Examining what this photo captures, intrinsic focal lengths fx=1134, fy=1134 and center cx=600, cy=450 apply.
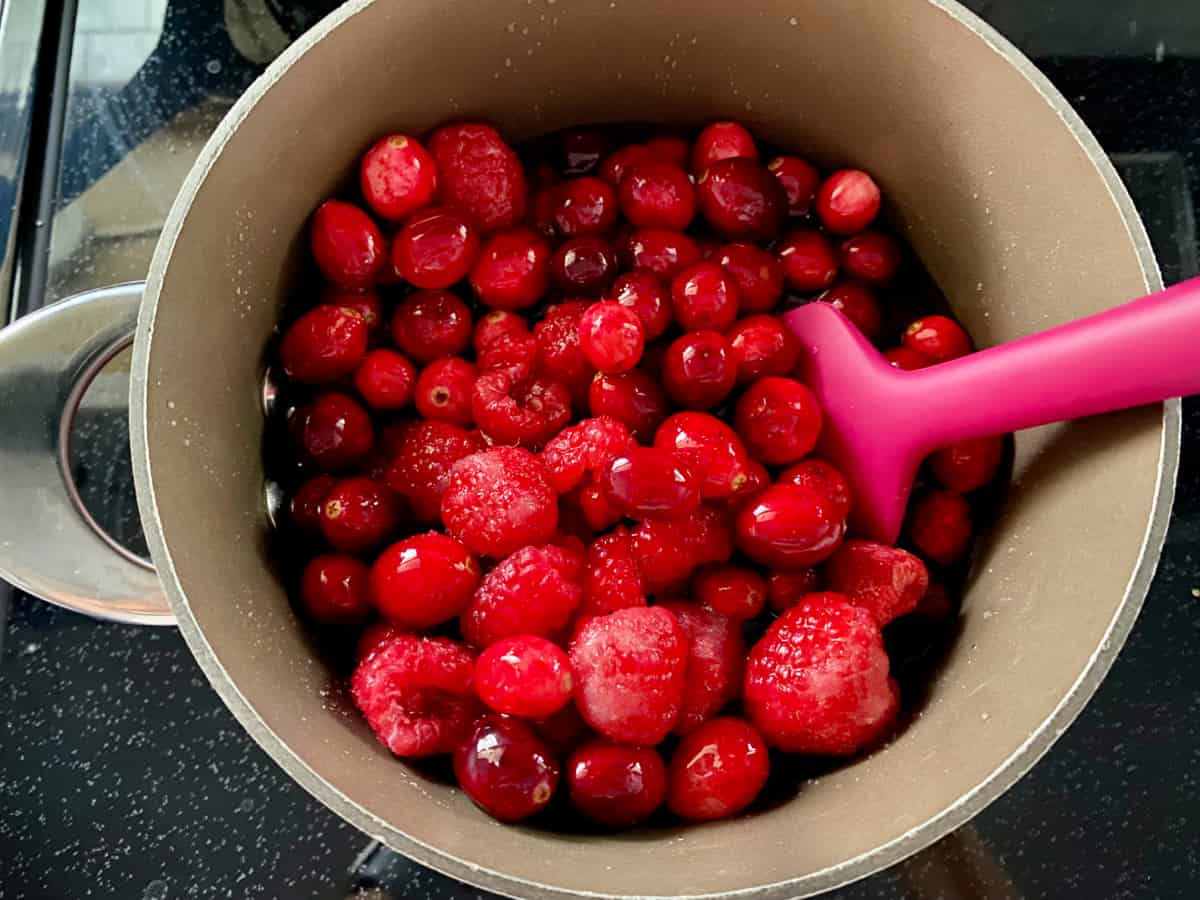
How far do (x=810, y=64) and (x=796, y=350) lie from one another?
25 centimetres

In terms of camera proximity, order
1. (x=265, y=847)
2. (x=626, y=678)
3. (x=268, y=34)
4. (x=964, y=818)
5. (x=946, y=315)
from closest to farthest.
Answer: (x=964, y=818)
(x=626, y=678)
(x=265, y=847)
(x=946, y=315)
(x=268, y=34)

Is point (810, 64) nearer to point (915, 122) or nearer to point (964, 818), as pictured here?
point (915, 122)

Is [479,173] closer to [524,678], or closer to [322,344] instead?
[322,344]

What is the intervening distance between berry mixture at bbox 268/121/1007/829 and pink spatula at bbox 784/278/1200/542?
1.2 inches

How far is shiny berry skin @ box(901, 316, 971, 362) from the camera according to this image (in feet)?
3.30

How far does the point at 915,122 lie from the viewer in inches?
38.1

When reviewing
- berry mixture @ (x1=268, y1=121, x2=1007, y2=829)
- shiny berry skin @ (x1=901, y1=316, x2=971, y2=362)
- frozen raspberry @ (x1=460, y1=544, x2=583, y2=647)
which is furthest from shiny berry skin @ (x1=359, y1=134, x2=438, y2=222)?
shiny berry skin @ (x1=901, y1=316, x2=971, y2=362)

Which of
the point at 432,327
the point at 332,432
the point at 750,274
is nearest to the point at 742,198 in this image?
the point at 750,274

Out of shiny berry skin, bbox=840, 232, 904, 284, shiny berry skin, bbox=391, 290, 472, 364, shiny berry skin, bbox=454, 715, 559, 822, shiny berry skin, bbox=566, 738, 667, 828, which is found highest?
shiny berry skin, bbox=391, 290, 472, 364

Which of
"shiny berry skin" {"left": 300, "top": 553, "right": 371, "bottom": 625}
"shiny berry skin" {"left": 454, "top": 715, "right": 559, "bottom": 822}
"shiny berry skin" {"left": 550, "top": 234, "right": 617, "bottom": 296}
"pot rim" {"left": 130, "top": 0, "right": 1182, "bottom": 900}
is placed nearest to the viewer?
"pot rim" {"left": 130, "top": 0, "right": 1182, "bottom": 900}

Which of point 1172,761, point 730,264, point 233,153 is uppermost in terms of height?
point 233,153

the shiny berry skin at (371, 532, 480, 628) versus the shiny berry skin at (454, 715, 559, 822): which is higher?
the shiny berry skin at (371, 532, 480, 628)

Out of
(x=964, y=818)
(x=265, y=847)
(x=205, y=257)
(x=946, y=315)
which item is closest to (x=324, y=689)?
(x=265, y=847)

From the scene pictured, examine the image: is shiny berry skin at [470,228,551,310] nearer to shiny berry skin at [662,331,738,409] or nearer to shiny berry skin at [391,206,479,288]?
shiny berry skin at [391,206,479,288]
